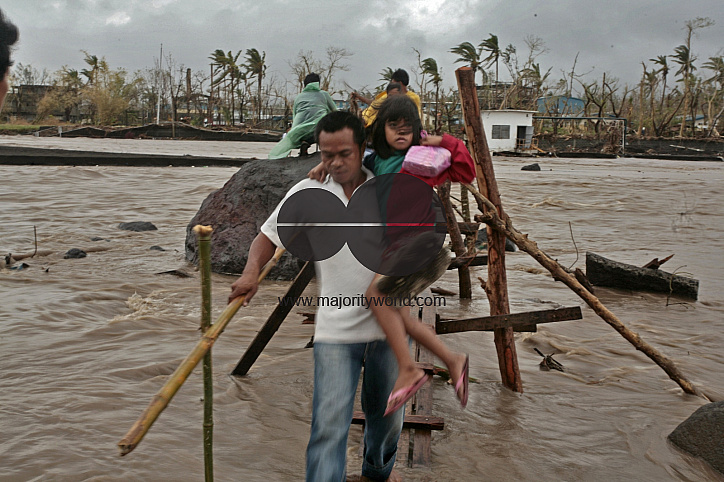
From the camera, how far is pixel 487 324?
12.8 feet

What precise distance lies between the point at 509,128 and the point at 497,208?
30.1 m

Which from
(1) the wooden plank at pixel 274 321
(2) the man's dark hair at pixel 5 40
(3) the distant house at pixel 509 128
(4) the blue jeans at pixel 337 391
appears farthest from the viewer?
(3) the distant house at pixel 509 128

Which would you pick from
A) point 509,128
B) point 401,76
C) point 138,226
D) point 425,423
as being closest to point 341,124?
point 425,423

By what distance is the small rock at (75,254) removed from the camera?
7.90 meters

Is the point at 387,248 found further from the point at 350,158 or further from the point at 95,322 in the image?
the point at 95,322

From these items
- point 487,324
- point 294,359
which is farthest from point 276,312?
point 487,324

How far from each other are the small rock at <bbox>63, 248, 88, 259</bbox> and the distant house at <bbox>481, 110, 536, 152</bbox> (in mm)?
26826

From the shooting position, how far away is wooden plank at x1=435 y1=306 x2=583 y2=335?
12.4ft

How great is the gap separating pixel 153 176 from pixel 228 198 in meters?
9.36

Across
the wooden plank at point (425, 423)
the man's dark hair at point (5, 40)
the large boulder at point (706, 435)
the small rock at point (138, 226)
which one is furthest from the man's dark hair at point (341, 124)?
the small rock at point (138, 226)

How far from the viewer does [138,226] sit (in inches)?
398

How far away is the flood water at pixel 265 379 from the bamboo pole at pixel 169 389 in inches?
56.5

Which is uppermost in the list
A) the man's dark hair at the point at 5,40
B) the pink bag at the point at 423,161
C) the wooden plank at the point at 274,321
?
the man's dark hair at the point at 5,40

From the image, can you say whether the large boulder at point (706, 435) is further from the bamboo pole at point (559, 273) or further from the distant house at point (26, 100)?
the distant house at point (26, 100)
